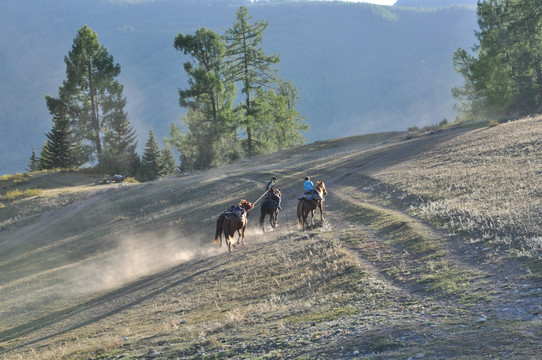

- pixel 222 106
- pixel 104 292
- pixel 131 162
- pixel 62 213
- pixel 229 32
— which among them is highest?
pixel 229 32

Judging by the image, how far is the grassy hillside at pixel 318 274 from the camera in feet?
32.3

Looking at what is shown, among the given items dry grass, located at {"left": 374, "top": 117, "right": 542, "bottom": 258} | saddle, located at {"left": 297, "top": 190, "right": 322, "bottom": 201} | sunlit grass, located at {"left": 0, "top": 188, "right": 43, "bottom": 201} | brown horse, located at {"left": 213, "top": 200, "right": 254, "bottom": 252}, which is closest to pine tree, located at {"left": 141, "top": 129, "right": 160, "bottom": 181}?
sunlit grass, located at {"left": 0, "top": 188, "right": 43, "bottom": 201}

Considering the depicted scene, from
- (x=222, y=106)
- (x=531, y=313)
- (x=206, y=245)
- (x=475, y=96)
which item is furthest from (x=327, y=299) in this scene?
(x=475, y=96)

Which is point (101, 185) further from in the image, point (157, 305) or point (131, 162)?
point (157, 305)

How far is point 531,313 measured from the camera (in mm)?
9281

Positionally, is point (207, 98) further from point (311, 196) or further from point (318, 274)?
point (318, 274)

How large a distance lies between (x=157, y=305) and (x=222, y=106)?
56.9 meters

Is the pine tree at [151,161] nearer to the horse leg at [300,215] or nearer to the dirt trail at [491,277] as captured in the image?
the dirt trail at [491,277]

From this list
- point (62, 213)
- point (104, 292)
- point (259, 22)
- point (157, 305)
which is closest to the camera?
point (157, 305)

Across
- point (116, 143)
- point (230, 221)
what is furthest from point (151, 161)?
point (230, 221)

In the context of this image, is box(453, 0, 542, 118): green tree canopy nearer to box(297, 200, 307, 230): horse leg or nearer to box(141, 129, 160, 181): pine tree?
box(297, 200, 307, 230): horse leg

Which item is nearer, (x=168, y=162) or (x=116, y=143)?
(x=116, y=143)

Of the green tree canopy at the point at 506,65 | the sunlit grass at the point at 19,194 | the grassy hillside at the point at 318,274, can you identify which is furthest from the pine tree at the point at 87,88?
the green tree canopy at the point at 506,65

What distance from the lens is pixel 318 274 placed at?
15906 mm
